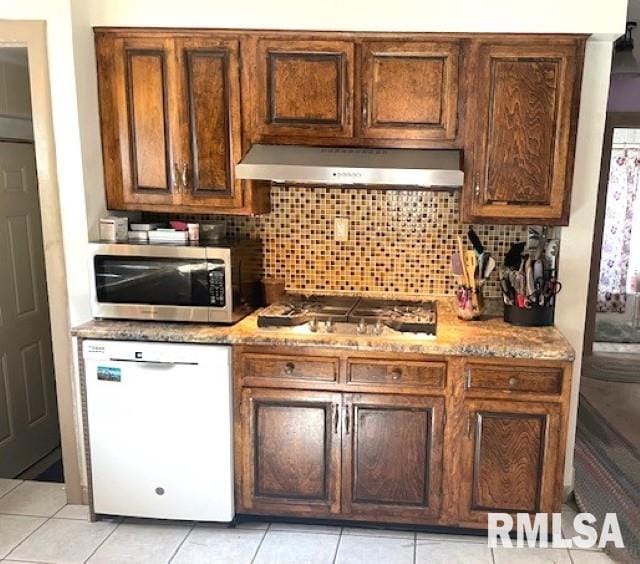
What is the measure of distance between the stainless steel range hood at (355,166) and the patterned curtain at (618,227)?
401 cm

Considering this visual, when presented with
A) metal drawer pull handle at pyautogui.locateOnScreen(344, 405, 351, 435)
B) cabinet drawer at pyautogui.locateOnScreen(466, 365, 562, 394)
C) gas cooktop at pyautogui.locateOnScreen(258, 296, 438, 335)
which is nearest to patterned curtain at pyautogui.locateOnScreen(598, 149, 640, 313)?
gas cooktop at pyautogui.locateOnScreen(258, 296, 438, 335)

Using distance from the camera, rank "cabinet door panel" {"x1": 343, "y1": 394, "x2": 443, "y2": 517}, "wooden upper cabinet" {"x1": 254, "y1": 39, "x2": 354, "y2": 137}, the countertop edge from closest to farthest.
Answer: the countertop edge < "cabinet door panel" {"x1": 343, "y1": 394, "x2": 443, "y2": 517} < "wooden upper cabinet" {"x1": 254, "y1": 39, "x2": 354, "y2": 137}

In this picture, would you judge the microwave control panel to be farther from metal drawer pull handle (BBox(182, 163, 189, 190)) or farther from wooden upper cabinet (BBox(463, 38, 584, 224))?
wooden upper cabinet (BBox(463, 38, 584, 224))

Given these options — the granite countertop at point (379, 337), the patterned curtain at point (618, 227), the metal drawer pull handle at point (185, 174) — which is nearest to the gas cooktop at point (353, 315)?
the granite countertop at point (379, 337)

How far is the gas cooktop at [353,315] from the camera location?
2.53 m

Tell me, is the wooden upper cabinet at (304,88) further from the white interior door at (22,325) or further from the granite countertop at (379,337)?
the white interior door at (22,325)

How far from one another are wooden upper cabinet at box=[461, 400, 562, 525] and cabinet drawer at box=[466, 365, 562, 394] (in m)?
0.06

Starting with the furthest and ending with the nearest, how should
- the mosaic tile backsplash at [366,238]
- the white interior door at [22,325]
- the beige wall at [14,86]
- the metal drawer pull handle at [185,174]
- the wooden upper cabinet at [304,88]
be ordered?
the white interior door at [22,325]
the beige wall at [14,86]
the mosaic tile backsplash at [366,238]
the metal drawer pull handle at [185,174]
the wooden upper cabinet at [304,88]

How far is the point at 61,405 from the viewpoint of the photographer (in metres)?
2.85

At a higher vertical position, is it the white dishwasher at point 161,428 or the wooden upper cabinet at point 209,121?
the wooden upper cabinet at point 209,121

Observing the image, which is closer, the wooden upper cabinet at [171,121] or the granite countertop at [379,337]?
the granite countertop at [379,337]

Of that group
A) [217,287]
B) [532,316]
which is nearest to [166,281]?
[217,287]

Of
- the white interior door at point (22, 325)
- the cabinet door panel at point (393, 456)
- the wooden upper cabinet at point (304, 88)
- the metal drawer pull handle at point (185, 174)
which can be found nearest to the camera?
the cabinet door panel at point (393, 456)

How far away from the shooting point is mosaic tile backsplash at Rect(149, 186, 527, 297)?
2986 mm
